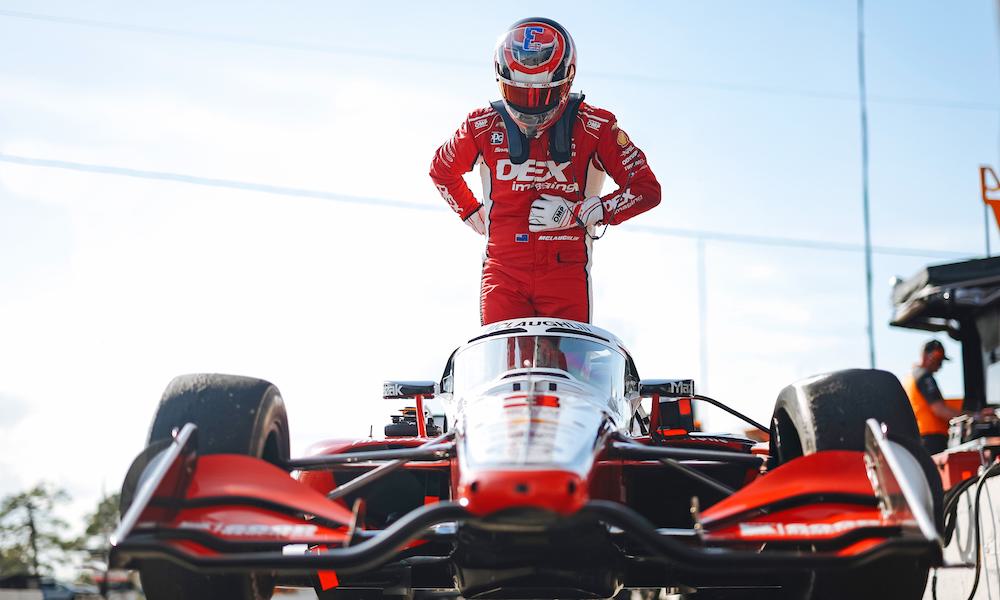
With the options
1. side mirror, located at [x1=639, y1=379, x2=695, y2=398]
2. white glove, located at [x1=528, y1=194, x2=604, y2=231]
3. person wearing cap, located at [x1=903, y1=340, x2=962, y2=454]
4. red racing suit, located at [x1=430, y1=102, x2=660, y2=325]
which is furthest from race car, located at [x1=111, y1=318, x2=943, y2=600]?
person wearing cap, located at [x1=903, y1=340, x2=962, y2=454]

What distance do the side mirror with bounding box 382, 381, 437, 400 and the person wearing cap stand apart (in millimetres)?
6688

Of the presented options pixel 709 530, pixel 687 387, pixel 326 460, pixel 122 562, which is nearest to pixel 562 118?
pixel 687 387

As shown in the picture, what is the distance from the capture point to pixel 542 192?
7.88 metres

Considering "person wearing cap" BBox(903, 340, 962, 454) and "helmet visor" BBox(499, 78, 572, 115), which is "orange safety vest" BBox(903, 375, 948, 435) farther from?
"helmet visor" BBox(499, 78, 572, 115)

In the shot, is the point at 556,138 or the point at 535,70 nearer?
the point at 535,70

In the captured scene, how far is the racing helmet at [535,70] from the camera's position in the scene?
7.60 meters

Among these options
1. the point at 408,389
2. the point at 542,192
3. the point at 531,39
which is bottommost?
the point at 408,389

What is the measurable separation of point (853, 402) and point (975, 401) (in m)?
8.66

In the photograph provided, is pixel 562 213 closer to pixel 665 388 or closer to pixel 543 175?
pixel 543 175

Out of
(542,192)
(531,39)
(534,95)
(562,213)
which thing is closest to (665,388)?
(562,213)

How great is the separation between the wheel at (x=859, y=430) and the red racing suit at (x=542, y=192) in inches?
103

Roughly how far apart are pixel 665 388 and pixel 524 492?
2.34 metres

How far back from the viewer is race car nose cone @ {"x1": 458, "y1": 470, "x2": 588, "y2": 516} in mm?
4336

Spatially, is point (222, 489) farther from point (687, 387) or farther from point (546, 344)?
point (687, 387)
